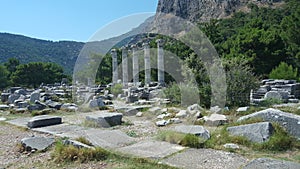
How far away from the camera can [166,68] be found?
25797 millimetres

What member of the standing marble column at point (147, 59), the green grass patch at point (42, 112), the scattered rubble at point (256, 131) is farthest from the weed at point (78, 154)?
the standing marble column at point (147, 59)

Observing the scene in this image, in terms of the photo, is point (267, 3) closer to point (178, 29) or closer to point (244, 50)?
point (178, 29)

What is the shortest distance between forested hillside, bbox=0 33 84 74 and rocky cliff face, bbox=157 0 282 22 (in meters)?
35.6

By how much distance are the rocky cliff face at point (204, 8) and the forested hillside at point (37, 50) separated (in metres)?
35.6

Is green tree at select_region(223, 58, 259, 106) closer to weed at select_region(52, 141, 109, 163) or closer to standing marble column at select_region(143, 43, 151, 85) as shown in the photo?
weed at select_region(52, 141, 109, 163)

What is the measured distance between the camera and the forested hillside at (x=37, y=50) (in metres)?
67.3

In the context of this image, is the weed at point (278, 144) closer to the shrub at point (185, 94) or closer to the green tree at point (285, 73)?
the shrub at point (185, 94)

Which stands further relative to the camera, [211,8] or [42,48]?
[211,8]

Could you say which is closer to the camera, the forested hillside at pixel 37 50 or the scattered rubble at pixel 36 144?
the scattered rubble at pixel 36 144

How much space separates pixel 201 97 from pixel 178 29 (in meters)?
31.5

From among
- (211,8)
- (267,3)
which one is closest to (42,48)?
(211,8)

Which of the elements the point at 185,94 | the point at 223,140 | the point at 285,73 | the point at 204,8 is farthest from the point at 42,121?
the point at 204,8

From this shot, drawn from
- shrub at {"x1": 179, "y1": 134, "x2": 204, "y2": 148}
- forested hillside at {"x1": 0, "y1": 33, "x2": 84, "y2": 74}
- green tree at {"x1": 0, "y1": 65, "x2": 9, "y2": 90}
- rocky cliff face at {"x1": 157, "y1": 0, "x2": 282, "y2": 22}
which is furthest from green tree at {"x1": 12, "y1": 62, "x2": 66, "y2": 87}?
rocky cliff face at {"x1": 157, "y1": 0, "x2": 282, "y2": 22}

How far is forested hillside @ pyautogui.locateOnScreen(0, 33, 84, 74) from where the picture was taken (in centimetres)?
6731
